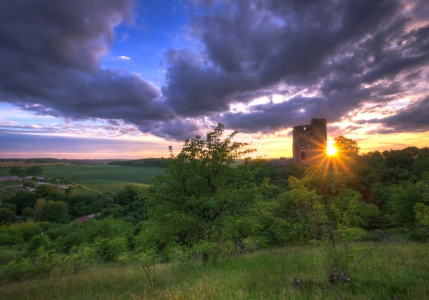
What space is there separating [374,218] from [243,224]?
1860 cm

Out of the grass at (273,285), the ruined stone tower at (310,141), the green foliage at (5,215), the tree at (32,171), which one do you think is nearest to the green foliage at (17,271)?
the grass at (273,285)

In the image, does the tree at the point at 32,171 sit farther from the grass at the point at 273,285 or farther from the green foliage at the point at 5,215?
the grass at the point at 273,285

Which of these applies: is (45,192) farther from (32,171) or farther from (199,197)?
(199,197)

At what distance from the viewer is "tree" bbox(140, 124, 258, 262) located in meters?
9.22

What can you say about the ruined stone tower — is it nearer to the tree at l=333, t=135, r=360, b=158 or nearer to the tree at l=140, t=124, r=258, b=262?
the tree at l=333, t=135, r=360, b=158

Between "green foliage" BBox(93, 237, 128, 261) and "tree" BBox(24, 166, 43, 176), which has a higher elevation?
"tree" BBox(24, 166, 43, 176)

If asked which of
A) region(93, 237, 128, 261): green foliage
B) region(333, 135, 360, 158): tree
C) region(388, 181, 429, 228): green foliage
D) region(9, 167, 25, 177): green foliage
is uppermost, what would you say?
region(333, 135, 360, 158): tree

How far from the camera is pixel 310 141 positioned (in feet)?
161

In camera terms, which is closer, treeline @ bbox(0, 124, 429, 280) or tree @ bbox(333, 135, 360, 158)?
treeline @ bbox(0, 124, 429, 280)

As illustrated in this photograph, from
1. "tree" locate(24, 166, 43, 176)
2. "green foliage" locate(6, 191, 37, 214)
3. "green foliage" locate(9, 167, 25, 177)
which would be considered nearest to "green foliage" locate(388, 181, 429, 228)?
"green foliage" locate(6, 191, 37, 214)

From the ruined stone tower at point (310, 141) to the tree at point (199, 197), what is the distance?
1699 inches

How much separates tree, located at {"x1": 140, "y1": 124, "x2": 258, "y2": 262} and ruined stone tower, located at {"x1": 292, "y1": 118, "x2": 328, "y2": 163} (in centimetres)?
4316

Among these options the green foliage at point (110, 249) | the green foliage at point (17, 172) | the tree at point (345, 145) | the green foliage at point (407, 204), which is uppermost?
the tree at point (345, 145)

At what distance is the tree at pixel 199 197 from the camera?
9.22 m
